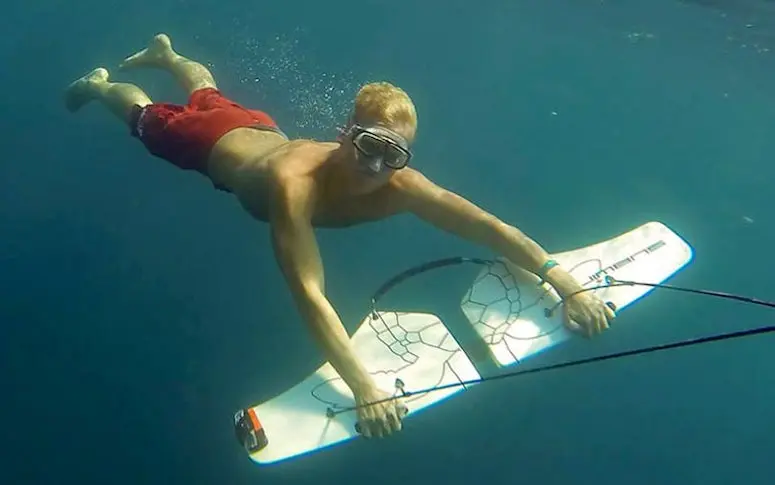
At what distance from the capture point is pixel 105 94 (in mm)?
3391

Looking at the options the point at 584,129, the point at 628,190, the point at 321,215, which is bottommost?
the point at 321,215

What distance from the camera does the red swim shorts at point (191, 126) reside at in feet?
9.40

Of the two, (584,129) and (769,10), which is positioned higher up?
(769,10)

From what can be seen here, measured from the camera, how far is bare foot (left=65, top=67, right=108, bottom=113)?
11.3 feet

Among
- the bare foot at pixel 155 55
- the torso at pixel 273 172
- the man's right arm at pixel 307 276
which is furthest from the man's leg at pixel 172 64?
the man's right arm at pixel 307 276

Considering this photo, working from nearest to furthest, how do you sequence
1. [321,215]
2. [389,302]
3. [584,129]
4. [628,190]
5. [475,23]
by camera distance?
[321,215], [389,302], [628,190], [584,129], [475,23]

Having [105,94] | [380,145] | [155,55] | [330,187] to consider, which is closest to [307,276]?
[330,187]

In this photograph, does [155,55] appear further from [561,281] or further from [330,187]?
[561,281]

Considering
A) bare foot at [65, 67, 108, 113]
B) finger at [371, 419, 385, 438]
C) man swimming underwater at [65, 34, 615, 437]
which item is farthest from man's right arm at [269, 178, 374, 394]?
bare foot at [65, 67, 108, 113]

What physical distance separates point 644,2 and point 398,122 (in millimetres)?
3728

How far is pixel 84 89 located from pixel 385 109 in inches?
78.4

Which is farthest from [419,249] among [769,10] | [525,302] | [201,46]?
[769,10]

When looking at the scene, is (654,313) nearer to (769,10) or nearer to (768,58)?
(768,58)

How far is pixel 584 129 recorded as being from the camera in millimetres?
3918
